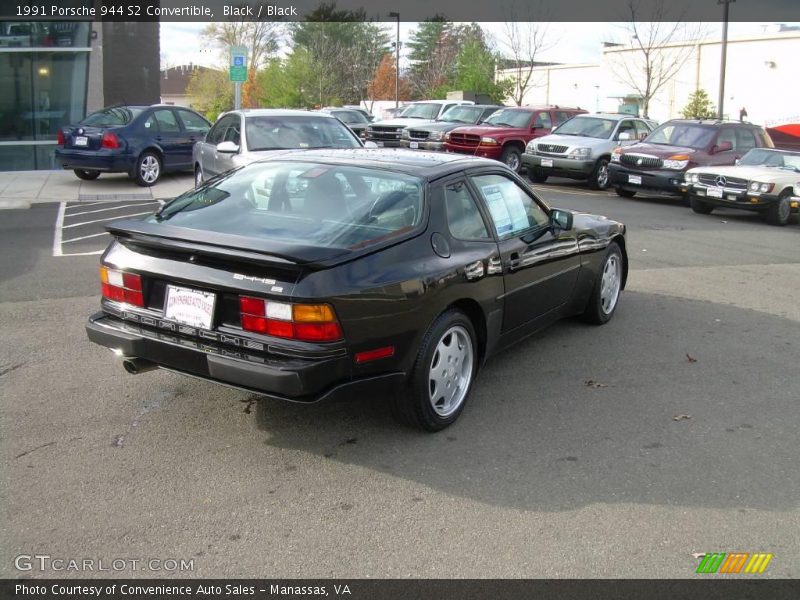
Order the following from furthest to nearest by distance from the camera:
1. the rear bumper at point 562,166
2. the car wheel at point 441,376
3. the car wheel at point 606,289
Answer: the rear bumper at point 562,166, the car wheel at point 606,289, the car wheel at point 441,376

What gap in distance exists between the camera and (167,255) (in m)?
4.25

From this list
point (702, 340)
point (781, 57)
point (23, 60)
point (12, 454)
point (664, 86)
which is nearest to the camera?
point (12, 454)

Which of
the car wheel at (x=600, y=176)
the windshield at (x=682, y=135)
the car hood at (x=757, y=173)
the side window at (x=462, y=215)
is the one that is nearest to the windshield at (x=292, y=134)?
the side window at (x=462, y=215)

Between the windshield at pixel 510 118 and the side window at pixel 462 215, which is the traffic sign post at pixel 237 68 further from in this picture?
the side window at pixel 462 215

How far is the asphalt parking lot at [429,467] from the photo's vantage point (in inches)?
134

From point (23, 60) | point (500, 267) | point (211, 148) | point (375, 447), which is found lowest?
point (375, 447)

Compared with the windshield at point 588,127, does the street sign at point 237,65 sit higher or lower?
higher

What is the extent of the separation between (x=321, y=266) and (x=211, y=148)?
8.98m

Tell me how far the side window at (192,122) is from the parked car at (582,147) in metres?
7.44

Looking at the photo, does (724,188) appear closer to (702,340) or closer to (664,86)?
(702,340)

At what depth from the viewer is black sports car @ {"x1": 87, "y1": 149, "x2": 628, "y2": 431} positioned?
3.93 m

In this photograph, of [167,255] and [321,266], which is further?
[167,255]

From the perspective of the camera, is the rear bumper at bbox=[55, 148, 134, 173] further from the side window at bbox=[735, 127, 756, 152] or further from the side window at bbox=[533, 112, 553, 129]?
the side window at bbox=[735, 127, 756, 152]

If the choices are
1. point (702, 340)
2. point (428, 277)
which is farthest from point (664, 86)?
point (428, 277)
